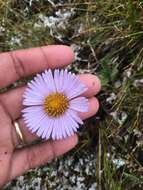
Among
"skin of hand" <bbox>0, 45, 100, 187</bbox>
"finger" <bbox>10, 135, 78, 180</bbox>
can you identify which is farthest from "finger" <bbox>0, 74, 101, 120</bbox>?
"finger" <bbox>10, 135, 78, 180</bbox>

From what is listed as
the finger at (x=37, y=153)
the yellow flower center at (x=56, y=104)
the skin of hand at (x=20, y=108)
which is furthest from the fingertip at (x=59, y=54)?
the finger at (x=37, y=153)

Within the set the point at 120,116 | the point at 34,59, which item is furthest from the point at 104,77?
the point at 34,59

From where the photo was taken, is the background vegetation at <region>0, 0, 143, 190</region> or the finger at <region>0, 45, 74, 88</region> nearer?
the finger at <region>0, 45, 74, 88</region>

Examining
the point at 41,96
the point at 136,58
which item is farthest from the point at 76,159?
the point at 136,58

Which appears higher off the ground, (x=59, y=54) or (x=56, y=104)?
(x=59, y=54)

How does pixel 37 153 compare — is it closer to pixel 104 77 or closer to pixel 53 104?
pixel 53 104

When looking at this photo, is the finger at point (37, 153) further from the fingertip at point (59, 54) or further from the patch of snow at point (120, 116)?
the fingertip at point (59, 54)

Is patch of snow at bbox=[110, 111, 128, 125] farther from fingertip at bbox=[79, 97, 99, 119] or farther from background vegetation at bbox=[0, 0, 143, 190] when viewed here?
fingertip at bbox=[79, 97, 99, 119]

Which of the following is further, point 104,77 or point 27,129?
point 104,77
